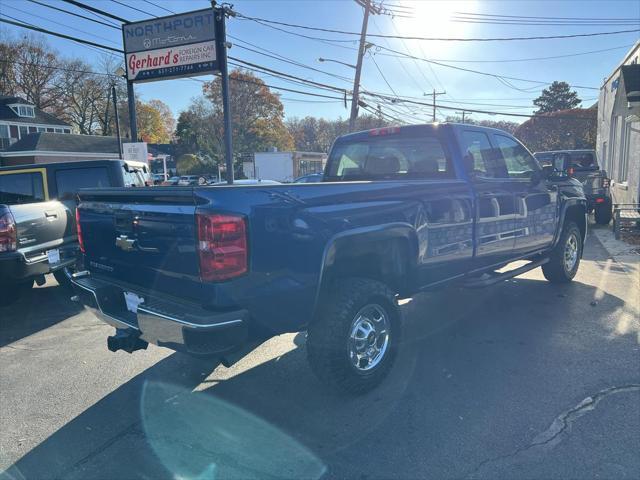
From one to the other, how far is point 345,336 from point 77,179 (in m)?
5.19

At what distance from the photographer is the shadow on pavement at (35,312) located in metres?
5.43

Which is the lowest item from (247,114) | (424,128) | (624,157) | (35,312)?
(35,312)

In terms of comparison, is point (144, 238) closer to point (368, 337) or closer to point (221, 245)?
point (221, 245)

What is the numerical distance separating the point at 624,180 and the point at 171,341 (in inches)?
658

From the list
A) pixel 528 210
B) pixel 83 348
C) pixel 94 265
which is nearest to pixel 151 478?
pixel 94 265

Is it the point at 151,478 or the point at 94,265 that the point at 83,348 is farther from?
the point at 151,478

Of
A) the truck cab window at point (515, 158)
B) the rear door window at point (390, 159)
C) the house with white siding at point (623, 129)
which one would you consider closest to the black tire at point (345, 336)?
the rear door window at point (390, 159)

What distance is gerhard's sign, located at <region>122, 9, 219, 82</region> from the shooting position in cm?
1429

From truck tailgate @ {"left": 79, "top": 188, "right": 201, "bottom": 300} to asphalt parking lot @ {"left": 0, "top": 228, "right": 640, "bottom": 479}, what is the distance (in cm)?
97

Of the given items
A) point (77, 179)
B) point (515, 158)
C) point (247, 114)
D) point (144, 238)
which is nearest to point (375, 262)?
point (144, 238)

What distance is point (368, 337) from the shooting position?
371 centimetres

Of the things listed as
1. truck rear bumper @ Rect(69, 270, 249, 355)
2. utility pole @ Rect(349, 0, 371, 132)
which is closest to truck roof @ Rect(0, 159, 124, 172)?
truck rear bumper @ Rect(69, 270, 249, 355)

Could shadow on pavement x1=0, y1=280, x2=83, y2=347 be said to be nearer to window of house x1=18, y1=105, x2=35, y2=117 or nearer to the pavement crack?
the pavement crack

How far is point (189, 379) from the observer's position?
404 centimetres
